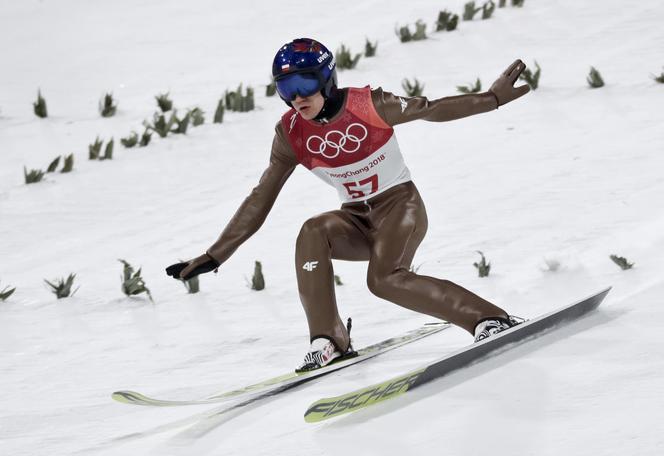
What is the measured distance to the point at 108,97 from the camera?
37.3 ft

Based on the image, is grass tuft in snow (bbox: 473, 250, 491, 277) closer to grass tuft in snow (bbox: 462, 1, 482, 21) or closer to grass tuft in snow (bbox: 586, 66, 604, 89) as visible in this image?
grass tuft in snow (bbox: 586, 66, 604, 89)

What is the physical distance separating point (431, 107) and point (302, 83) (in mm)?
587

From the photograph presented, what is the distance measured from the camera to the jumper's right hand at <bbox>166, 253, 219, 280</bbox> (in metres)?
4.95

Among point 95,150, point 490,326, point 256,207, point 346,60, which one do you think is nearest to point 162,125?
point 95,150

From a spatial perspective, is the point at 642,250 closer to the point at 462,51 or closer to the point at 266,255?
the point at 266,255

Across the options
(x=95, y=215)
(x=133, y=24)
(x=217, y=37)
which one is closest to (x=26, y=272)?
(x=95, y=215)

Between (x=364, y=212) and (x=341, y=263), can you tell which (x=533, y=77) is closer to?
Answer: (x=341, y=263)

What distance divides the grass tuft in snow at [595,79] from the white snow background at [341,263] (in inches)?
2.5

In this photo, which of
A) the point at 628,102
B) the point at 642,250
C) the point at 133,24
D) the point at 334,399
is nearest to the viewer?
the point at 334,399

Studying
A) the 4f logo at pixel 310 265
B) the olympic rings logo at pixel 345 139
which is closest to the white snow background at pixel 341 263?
the 4f logo at pixel 310 265

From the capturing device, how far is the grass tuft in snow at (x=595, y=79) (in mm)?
9750

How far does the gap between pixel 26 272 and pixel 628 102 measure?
204 inches

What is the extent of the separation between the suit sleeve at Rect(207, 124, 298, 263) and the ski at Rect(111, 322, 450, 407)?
2.06ft

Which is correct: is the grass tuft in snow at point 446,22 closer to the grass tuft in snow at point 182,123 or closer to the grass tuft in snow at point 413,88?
the grass tuft in snow at point 413,88
